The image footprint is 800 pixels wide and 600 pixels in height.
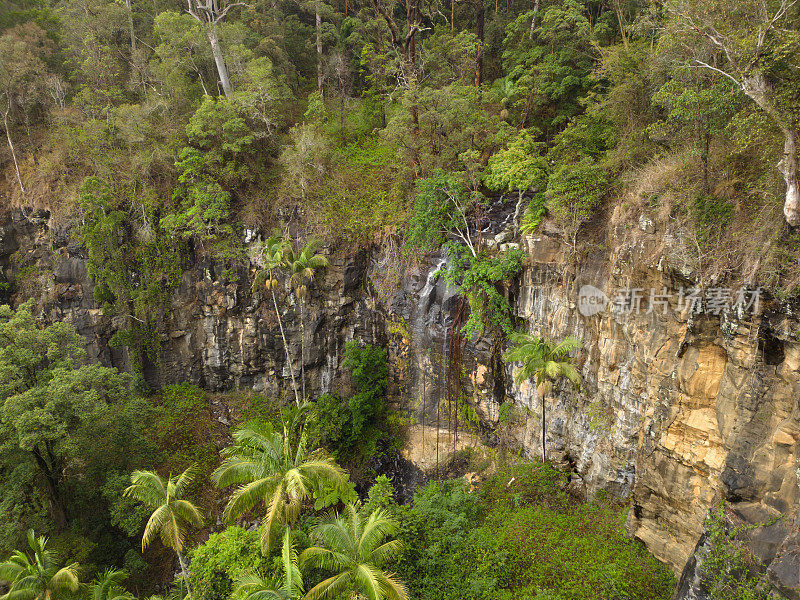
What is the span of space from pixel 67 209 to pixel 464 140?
20.6 metres

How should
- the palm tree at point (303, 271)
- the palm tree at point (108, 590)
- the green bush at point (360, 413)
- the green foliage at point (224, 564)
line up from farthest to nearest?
the green bush at point (360, 413), the palm tree at point (303, 271), the palm tree at point (108, 590), the green foliage at point (224, 564)

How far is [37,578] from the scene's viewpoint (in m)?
10.8

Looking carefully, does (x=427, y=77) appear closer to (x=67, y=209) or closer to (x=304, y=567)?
(x=67, y=209)

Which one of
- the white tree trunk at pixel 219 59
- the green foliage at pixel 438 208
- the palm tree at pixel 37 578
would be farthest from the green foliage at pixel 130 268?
the green foliage at pixel 438 208

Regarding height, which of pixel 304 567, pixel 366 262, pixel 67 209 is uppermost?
pixel 67 209

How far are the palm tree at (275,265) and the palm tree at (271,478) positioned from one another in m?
8.56

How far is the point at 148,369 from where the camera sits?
21.7 m

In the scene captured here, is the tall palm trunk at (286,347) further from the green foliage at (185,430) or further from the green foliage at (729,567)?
the green foliage at (729,567)

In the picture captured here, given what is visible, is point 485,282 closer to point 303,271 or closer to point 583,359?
point 583,359

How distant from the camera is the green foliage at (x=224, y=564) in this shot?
10.9m

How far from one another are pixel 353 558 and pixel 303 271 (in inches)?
470

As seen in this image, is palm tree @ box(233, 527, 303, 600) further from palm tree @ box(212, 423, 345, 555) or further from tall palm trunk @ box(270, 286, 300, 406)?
tall palm trunk @ box(270, 286, 300, 406)

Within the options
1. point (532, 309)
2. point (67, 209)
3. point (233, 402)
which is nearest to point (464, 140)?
point (532, 309)

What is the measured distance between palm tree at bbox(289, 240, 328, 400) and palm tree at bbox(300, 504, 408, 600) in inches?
415
